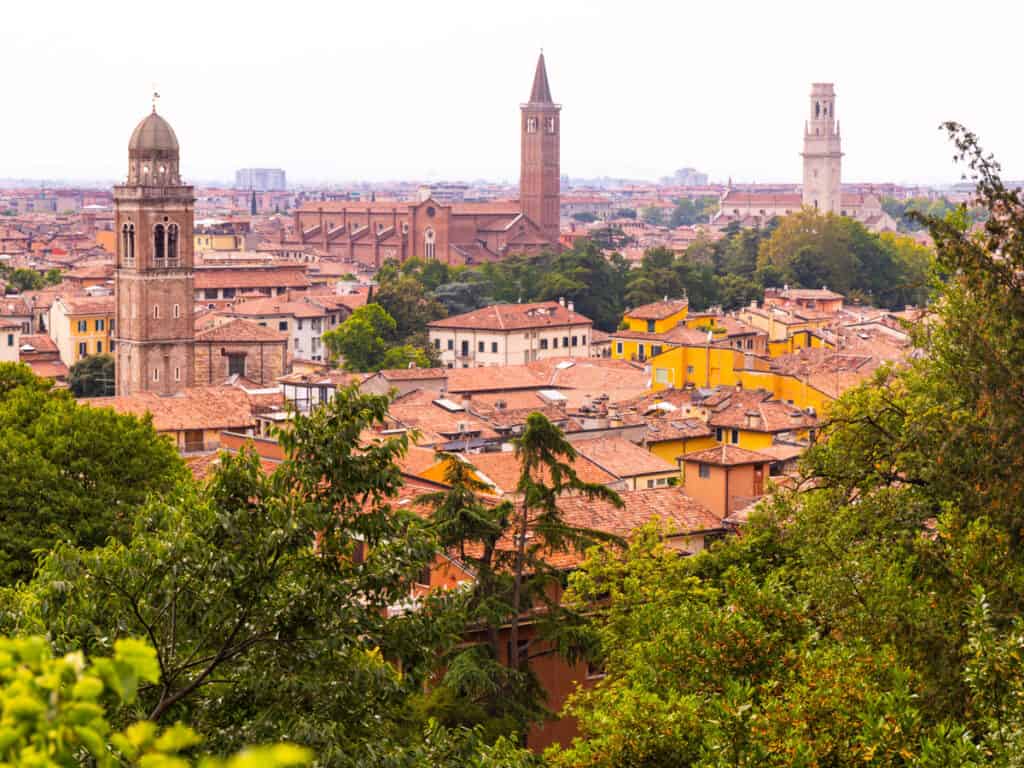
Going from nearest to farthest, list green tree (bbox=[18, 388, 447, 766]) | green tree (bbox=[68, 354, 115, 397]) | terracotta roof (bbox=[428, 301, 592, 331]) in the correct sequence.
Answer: green tree (bbox=[18, 388, 447, 766])
green tree (bbox=[68, 354, 115, 397])
terracotta roof (bbox=[428, 301, 592, 331])

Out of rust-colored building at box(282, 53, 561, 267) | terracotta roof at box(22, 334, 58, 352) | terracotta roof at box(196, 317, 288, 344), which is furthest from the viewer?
rust-colored building at box(282, 53, 561, 267)

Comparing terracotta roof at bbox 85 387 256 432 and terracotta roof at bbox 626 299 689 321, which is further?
terracotta roof at bbox 626 299 689 321

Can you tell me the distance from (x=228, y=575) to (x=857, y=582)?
17.0ft

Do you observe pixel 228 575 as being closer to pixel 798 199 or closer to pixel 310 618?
pixel 310 618

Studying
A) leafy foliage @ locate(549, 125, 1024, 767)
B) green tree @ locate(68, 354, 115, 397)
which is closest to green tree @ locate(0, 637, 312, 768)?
leafy foliage @ locate(549, 125, 1024, 767)

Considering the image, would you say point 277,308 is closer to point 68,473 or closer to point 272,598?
point 68,473

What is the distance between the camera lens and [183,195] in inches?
2014

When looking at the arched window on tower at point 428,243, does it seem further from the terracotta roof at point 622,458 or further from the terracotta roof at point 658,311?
the terracotta roof at point 622,458

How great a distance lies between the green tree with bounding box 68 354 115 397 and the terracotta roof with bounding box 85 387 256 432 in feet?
53.9

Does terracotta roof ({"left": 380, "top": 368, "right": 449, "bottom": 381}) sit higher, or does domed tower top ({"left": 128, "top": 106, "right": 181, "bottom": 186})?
domed tower top ({"left": 128, "top": 106, "right": 181, "bottom": 186})

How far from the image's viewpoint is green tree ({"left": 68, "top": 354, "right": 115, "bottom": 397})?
54.2 m

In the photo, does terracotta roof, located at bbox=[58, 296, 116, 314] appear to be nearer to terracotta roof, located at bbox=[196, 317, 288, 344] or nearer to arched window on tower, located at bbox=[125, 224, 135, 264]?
terracotta roof, located at bbox=[196, 317, 288, 344]

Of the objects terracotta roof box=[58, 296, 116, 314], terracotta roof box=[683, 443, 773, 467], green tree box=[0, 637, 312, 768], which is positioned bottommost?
terracotta roof box=[58, 296, 116, 314]

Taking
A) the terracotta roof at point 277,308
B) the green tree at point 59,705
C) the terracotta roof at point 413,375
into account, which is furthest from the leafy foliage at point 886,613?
the terracotta roof at point 277,308
